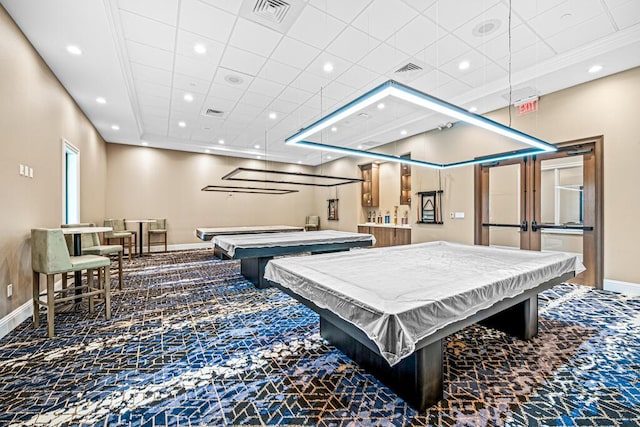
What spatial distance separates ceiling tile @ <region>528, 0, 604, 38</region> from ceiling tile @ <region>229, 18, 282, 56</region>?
3.30 m

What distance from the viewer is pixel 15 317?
3162mm

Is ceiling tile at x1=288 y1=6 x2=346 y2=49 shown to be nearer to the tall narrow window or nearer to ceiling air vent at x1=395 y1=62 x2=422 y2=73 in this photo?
ceiling air vent at x1=395 y1=62 x2=422 y2=73

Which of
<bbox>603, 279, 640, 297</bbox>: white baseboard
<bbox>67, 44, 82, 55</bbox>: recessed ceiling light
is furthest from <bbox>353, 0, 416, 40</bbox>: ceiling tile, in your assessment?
<bbox>603, 279, 640, 297</bbox>: white baseboard

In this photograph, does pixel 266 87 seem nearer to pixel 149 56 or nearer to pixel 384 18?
pixel 149 56

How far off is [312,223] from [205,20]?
936 centimetres

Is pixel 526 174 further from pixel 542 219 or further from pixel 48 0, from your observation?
pixel 48 0

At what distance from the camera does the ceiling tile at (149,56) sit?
3.95 metres

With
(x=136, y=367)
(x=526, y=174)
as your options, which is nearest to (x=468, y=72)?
(x=526, y=174)

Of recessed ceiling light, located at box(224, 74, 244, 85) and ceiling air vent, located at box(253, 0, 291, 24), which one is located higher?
recessed ceiling light, located at box(224, 74, 244, 85)

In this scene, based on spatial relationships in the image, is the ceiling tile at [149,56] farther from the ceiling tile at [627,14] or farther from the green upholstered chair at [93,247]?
the ceiling tile at [627,14]

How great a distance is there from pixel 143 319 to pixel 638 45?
732 cm

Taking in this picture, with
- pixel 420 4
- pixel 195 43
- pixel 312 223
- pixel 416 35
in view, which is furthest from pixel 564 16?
pixel 312 223

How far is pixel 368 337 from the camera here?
1546 millimetres

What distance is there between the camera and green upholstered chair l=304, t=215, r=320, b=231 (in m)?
12.1
